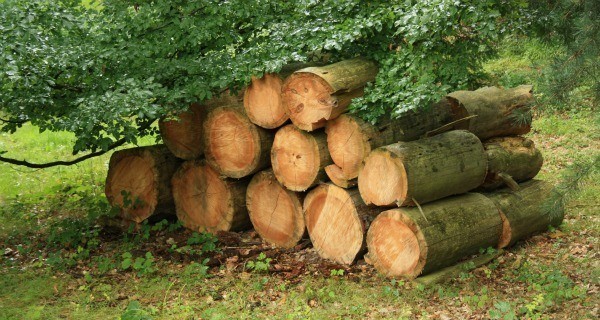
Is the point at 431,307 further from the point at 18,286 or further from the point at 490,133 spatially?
the point at 18,286

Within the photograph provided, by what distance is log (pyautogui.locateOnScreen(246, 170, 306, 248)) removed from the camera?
7418 mm

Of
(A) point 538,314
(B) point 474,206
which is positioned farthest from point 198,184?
(A) point 538,314

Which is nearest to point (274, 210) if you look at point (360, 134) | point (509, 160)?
point (360, 134)

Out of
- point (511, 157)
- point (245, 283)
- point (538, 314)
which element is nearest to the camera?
point (538, 314)

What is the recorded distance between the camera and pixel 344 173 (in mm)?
6777

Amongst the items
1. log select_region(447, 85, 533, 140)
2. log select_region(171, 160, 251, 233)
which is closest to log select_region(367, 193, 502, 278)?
log select_region(447, 85, 533, 140)

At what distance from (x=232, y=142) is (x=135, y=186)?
1502 mm

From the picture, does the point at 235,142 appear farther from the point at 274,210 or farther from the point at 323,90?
the point at 323,90

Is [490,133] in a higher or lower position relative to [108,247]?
higher

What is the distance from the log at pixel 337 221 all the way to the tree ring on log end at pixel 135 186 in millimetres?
2010

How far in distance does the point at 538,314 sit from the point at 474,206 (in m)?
1.51

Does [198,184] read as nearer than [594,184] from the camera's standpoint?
Yes

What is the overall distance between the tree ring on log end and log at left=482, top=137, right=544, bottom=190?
12.3ft

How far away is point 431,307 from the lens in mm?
5996
